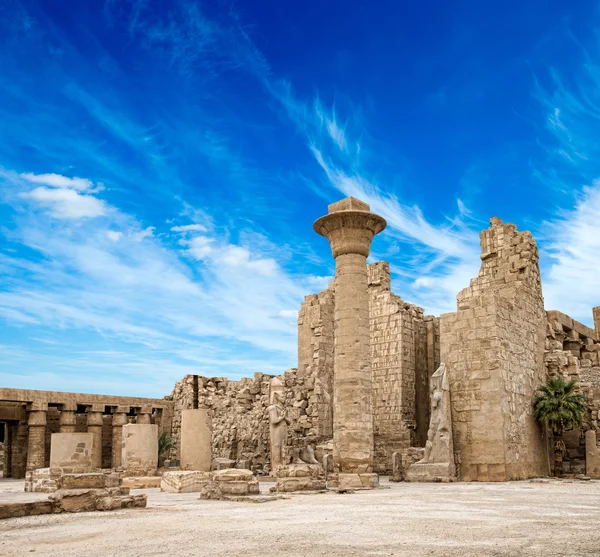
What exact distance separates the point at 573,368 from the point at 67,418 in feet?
57.8

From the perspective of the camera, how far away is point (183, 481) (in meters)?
15.2

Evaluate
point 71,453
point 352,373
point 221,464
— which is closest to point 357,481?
point 352,373

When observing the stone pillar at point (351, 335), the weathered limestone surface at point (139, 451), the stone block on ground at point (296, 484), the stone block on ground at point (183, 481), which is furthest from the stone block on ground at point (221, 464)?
the stone block on ground at point (296, 484)

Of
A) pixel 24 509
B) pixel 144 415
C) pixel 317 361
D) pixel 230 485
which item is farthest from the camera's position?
pixel 144 415

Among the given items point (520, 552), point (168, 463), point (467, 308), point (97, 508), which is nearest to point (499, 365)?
point (467, 308)

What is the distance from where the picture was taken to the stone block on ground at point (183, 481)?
49.8 feet

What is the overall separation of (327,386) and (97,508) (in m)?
12.9

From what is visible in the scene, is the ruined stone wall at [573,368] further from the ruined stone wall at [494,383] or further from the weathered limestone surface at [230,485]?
the weathered limestone surface at [230,485]

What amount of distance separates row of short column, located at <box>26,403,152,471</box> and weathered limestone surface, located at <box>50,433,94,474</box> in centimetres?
668

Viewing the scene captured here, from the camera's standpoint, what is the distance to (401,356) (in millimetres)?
22047

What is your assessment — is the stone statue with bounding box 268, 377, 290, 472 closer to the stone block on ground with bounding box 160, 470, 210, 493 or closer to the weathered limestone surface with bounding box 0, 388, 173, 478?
the stone block on ground with bounding box 160, 470, 210, 493

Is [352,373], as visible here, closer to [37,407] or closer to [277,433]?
[277,433]

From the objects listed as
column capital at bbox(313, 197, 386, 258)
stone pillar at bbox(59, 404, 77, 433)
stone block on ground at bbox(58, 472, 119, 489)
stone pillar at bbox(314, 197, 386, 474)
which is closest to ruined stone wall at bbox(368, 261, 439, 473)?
stone pillar at bbox(314, 197, 386, 474)

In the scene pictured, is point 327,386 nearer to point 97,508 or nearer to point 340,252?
point 340,252
